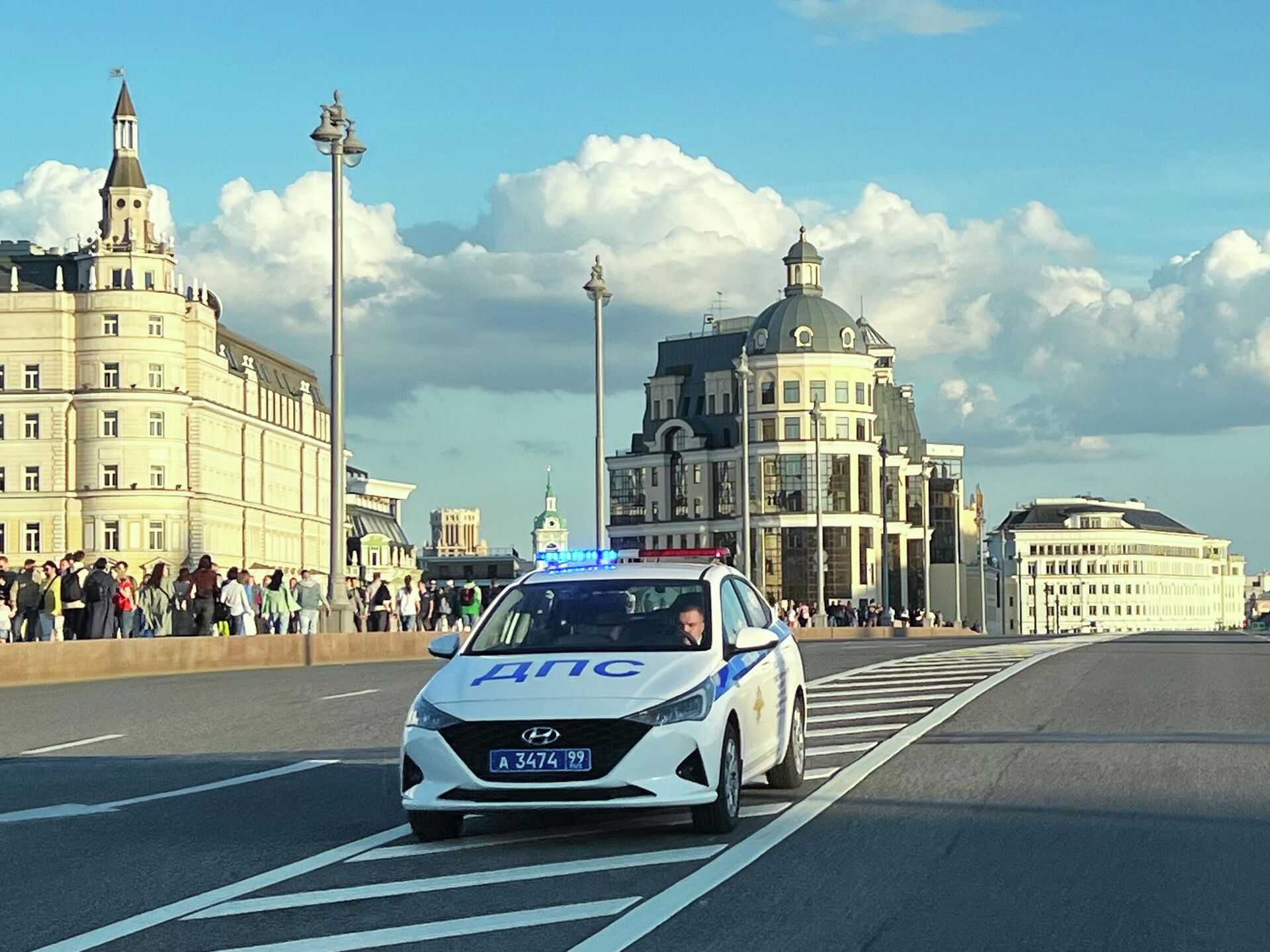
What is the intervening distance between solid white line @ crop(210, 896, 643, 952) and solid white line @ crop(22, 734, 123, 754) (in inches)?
386

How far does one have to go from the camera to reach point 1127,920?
8.30m

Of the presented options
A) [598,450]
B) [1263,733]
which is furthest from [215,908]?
[598,450]

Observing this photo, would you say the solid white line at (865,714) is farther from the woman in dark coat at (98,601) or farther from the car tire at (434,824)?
the woman in dark coat at (98,601)

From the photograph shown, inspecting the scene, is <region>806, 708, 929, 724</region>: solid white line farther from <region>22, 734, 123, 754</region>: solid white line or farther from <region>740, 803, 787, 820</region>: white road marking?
<region>740, 803, 787, 820</region>: white road marking

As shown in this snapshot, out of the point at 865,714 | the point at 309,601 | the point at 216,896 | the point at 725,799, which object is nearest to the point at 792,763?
the point at 725,799

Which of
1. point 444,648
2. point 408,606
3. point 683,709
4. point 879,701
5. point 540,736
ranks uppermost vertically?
point 408,606

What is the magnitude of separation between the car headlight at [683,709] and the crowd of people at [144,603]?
21058 millimetres

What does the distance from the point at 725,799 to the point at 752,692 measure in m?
1.04

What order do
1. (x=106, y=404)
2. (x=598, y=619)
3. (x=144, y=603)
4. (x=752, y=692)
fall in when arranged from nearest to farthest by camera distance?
(x=752, y=692)
(x=598, y=619)
(x=144, y=603)
(x=106, y=404)

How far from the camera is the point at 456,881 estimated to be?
9.38 meters

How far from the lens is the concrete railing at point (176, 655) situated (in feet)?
96.0

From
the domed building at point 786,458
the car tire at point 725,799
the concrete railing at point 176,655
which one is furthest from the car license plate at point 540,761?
the domed building at point 786,458

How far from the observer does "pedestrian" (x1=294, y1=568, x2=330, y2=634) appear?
38969 millimetres

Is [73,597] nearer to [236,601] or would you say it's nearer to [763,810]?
[236,601]
